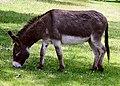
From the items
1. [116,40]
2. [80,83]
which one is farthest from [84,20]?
[116,40]

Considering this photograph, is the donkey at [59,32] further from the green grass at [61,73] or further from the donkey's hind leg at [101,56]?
the green grass at [61,73]

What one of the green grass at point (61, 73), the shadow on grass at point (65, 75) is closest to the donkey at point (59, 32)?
the shadow on grass at point (65, 75)

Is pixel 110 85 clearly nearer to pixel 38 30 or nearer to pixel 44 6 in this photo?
pixel 38 30

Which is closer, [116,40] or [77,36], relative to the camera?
[77,36]

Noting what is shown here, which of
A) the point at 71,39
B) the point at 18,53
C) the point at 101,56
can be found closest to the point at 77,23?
the point at 71,39

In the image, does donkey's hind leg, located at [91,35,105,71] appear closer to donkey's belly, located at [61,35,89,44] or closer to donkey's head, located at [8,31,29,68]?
donkey's belly, located at [61,35,89,44]

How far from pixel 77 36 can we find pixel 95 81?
5.47 ft

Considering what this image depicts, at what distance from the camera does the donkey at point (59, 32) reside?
11.5 metres

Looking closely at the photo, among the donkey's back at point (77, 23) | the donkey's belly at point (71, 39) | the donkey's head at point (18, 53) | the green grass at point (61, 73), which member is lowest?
the green grass at point (61, 73)

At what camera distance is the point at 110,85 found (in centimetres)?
1055

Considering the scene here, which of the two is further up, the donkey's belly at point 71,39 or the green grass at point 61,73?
the donkey's belly at point 71,39

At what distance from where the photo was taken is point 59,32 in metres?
11.5

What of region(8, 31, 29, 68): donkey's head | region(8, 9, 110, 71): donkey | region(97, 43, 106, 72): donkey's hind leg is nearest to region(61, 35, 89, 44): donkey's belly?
region(8, 9, 110, 71): donkey

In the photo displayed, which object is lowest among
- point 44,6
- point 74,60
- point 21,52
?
point 44,6
